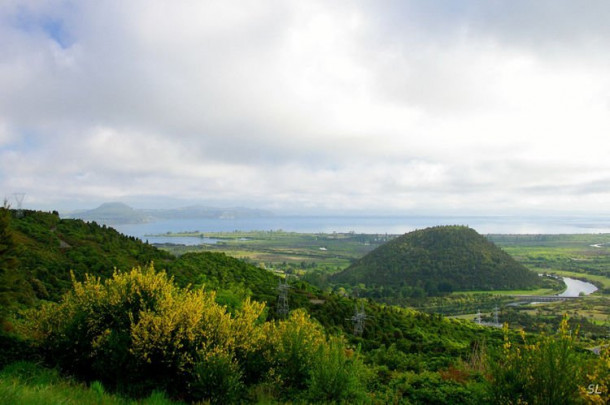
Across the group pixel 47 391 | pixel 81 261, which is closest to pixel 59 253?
pixel 81 261

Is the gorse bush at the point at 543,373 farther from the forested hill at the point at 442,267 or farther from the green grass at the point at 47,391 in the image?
the forested hill at the point at 442,267

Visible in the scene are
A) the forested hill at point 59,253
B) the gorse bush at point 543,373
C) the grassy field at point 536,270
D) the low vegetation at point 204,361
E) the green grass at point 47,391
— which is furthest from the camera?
the grassy field at point 536,270

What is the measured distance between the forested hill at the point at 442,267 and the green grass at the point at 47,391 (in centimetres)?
7457

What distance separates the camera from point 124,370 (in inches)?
301

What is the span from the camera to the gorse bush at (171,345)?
7391 mm

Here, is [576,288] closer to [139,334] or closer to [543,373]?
[543,373]

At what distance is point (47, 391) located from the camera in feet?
19.4

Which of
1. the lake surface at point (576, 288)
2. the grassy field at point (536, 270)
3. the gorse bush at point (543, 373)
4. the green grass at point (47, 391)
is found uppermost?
the gorse bush at point (543, 373)

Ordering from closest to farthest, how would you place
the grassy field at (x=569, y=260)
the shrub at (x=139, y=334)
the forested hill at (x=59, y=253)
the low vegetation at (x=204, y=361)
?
1. the low vegetation at (x=204, y=361)
2. the shrub at (x=139, y=334)
3. the forested hill at (x=59, y=253)
4. the grassy field at (x=569, y=260)

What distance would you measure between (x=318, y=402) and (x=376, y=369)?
5.24 meters

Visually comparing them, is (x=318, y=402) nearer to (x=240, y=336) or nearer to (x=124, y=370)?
(x=240, y=336)

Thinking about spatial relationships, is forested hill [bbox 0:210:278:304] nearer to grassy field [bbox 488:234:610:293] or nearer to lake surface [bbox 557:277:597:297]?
lake surface [bbox 557:277:597:297]

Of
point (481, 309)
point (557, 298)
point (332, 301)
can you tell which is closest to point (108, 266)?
point (332, 301)

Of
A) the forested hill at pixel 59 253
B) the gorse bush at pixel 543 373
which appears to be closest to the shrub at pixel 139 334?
the forested hill at pixel 59 253
